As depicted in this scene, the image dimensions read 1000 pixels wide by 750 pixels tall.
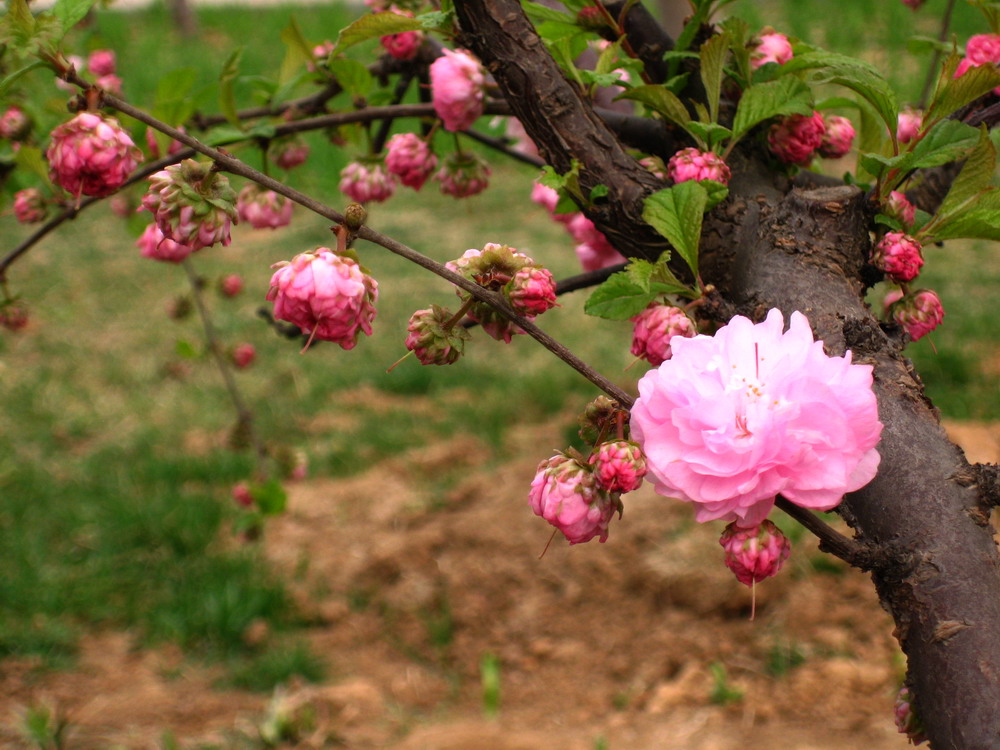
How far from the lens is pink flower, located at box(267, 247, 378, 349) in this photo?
55cm

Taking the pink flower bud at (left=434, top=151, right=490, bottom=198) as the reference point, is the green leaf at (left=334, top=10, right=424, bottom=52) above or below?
above

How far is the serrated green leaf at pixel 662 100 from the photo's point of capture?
767 mm

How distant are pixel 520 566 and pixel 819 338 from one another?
1638 mm

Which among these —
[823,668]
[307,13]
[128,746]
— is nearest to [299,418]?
[128,746]

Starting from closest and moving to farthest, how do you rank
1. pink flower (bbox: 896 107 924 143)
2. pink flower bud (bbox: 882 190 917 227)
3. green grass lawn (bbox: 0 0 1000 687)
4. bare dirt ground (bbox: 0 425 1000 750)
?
pink flower bud (bbox: 882 190 917 227), pink flower (bbox: 896 107 924 143), bare dirt ground (bbox: 0 425 1000 750), green grass lawn (bbox: 0 0 1000 687)

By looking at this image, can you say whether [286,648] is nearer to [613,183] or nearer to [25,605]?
[25,605]

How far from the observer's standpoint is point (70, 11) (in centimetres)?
71

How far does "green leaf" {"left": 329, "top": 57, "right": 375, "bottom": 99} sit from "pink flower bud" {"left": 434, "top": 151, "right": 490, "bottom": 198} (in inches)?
4.9

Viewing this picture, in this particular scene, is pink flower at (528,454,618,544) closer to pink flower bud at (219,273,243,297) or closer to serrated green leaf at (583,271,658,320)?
serrated green leaf at (583,271,658,320)

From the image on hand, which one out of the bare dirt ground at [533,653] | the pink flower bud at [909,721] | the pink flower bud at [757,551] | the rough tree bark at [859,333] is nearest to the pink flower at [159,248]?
the rough tree bark at [859,333]

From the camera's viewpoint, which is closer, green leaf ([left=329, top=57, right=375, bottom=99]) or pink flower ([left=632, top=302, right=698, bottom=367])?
pink flower ([left=632, top=302, right=698, bottom=367])

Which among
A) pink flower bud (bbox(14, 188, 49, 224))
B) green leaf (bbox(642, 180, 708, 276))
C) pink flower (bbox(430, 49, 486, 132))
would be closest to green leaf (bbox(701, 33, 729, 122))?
green leaf (bbox(642, 180, 708, 276))

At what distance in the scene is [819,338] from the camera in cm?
66

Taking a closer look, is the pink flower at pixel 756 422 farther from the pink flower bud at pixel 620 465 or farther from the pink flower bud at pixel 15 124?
the pink flower bud at pixel 15 124
